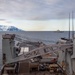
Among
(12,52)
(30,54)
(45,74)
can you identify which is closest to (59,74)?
(45,74)

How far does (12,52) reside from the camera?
19.5 meters

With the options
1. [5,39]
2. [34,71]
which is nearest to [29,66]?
[34,71]

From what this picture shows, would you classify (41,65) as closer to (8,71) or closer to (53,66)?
(53,66)

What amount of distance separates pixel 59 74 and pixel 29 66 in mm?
2910

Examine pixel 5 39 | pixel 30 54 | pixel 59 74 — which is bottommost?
pixel 59 74

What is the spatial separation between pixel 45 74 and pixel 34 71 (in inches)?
57.5

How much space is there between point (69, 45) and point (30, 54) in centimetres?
412

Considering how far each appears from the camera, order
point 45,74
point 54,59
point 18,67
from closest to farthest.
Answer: point 45,74 → point 18,67 → point 54,59

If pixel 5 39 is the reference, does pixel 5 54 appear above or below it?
below

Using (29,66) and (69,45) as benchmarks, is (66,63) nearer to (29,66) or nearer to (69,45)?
(69,45)

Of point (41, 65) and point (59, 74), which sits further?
point (41, 65)

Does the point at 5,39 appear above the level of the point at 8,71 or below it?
above

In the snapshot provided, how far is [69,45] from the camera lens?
18094 mm

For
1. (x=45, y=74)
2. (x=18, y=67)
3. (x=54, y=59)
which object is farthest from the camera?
(x=54, y=59)
